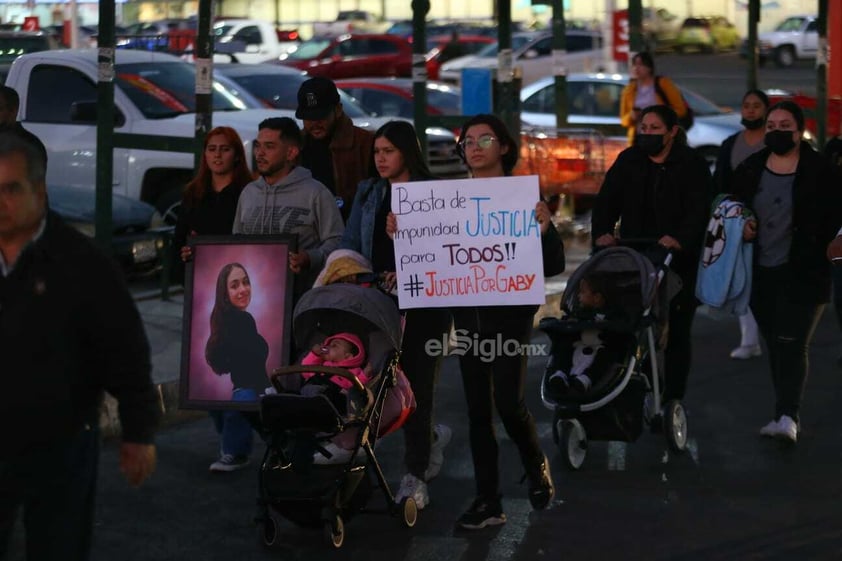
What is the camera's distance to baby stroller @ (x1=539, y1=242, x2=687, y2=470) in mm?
8055

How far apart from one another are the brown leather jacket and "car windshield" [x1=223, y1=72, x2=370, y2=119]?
9.45 metres

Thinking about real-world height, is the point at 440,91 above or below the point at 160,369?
above

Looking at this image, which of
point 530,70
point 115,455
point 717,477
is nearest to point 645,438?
→ point 717,477

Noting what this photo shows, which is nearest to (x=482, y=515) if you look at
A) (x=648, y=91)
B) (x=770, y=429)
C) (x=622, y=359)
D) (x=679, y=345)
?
(x=622, y=359)

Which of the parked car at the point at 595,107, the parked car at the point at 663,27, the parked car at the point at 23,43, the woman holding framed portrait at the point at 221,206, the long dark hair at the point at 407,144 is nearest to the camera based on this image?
the long dark hair at the point at 407,144

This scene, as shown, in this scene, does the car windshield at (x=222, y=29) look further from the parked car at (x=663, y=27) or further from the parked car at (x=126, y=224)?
the parked car at (x=126, y=224)

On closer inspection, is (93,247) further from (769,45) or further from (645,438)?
(769,45)

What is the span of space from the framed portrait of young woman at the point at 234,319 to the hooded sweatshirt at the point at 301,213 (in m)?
0.14

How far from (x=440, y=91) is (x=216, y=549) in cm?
1817

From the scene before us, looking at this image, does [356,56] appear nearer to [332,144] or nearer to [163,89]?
[163,89]

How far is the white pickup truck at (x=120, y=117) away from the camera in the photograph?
1514 centimetres

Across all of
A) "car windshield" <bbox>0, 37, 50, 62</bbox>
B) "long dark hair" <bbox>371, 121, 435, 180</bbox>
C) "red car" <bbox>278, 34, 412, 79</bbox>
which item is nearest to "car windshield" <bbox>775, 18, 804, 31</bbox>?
"red car" <bbox>278, 34, 412, 79</bbox>

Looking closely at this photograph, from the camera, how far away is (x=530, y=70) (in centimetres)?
4109

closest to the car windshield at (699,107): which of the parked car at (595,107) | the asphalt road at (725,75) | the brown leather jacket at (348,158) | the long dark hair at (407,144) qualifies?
the parked car at (595,107)
